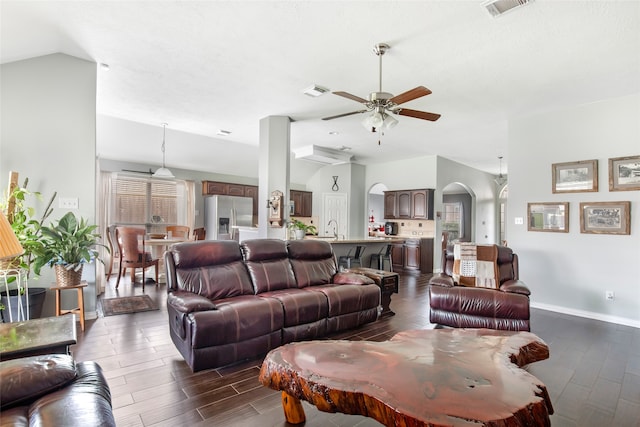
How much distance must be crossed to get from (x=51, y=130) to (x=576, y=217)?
6.52 meters

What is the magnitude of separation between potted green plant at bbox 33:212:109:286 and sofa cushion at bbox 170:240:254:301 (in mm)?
1040

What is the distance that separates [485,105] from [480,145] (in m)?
2.53

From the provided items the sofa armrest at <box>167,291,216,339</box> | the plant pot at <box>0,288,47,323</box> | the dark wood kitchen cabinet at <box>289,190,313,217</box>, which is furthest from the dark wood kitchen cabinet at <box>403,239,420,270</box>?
the plant pot at <box>0,288,47,323</box>

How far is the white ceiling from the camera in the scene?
Answer: 2.61 meters

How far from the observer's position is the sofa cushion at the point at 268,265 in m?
3.44

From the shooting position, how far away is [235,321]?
8.57ft

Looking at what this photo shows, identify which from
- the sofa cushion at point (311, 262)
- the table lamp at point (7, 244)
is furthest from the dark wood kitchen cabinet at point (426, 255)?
the table lamp at point (7, 244)

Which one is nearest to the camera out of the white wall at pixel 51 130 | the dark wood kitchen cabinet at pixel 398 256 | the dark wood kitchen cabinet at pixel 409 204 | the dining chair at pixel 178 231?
the white wall at pixel 51 130

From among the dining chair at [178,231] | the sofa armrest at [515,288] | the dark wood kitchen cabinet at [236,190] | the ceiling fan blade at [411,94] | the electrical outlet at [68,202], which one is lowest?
the sofa armrest at [515,288]

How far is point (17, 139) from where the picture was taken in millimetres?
3346

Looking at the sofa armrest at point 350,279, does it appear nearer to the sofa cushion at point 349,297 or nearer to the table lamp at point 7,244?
the sofa cushion at point 349,297

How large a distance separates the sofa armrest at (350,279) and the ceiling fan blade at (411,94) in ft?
6.51

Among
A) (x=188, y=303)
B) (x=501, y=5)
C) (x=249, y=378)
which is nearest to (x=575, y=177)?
(x=501, y=5)

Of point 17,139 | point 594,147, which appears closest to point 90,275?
point 17,139
